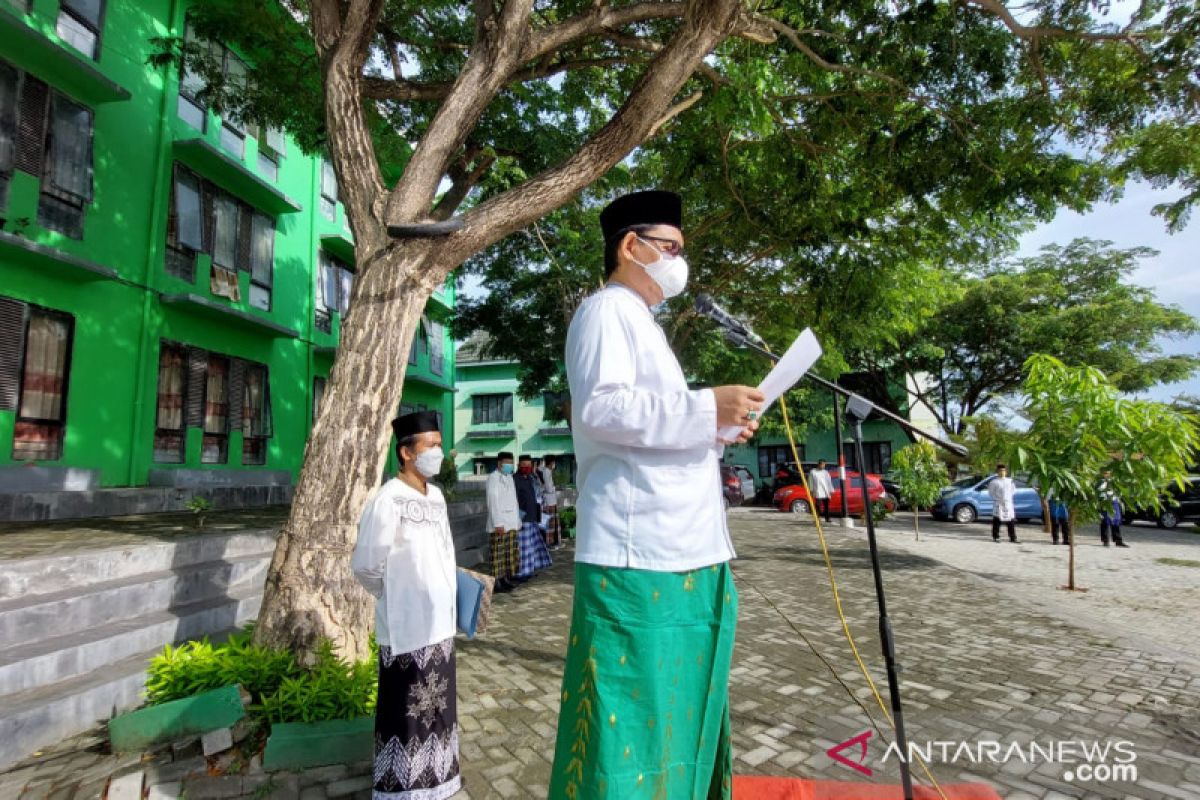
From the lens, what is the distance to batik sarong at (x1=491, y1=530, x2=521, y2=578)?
28.9 ft

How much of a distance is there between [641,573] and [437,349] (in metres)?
23.3

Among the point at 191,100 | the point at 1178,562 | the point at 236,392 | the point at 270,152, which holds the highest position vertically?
the point at 270,152

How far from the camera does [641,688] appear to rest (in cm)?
175

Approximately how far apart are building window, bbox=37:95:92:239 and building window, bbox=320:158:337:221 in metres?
6.52

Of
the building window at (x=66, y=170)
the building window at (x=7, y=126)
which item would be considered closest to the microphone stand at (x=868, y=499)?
the building window at (x=7, y=126)

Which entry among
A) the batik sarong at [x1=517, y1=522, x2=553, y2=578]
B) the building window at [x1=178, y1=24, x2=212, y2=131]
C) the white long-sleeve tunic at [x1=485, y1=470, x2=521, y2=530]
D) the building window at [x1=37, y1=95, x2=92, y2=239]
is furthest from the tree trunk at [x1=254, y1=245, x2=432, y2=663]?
the building window at [x1=178, y1=24, x2=212, y2=131]

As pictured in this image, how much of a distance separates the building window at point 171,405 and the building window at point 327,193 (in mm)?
6142

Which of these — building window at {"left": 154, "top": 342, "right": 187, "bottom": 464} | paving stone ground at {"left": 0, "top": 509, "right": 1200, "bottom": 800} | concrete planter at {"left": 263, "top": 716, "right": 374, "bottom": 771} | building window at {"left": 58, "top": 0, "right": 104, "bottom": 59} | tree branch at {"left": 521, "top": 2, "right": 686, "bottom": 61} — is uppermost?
building window at {"left": 58, "top": 0, "right": 104, "bottom": 59}

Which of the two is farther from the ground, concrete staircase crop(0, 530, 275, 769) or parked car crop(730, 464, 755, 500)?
parked car crop(730, 464, 755, 500)

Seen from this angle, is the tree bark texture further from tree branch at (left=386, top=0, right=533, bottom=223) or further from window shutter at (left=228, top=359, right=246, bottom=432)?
window shutter at (left=228, top=359, right=246, bottom=432)

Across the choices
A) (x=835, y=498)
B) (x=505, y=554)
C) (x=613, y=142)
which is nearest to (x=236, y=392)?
(x=505, y=554)

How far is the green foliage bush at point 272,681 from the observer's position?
3.72m

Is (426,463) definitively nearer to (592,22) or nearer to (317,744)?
(317,744)

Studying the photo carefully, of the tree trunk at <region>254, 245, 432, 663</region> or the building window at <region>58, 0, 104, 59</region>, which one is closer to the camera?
the tree trunk at <region>254, 245, 432, 663</region>
